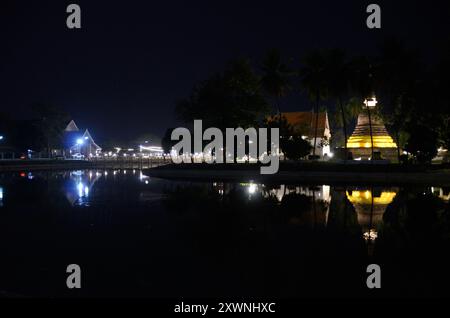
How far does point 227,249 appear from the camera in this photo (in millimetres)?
10938

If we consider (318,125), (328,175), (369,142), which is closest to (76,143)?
(318,125)

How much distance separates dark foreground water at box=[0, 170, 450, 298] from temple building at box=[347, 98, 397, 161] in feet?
140

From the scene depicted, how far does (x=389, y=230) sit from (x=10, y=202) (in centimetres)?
1883

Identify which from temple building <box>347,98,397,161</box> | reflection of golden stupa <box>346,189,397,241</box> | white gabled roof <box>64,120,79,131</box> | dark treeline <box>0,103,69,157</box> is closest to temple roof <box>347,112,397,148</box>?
temple building <box>347,98,397,161</box>

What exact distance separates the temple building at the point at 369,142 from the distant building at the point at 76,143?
70422 millimetres

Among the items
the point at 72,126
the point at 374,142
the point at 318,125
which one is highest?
the point at 72,126

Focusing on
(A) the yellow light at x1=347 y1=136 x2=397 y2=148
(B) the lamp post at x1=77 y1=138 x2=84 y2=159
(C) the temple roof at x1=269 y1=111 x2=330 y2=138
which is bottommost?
(A) the yellow light at x1=347 y1=136 x2=397 y2=148

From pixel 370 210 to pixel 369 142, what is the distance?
46415mm

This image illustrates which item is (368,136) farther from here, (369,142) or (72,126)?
(72,126)

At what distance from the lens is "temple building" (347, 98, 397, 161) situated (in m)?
60.8

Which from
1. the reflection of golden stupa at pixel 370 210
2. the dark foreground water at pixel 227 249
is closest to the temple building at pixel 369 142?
the reflection of golden stupa at pixel 370 210

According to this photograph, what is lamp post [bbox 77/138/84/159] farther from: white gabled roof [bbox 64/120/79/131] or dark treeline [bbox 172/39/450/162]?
dark treeline [bbox 172/39/450/162]
